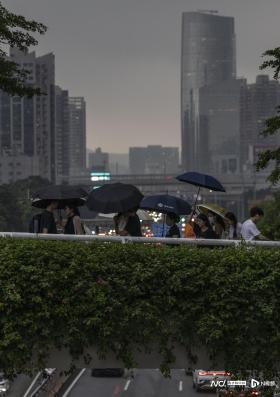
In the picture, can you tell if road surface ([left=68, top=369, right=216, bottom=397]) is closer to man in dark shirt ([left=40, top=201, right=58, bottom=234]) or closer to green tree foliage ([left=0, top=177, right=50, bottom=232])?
man in dark shirt ([left=40, top=201, right=58, bottom=234])

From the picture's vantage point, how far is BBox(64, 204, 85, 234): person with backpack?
13836mm

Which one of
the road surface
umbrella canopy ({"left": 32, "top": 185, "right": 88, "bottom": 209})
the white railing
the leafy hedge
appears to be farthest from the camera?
the road surface

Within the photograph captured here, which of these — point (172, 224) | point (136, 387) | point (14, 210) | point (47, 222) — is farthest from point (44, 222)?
point (14, 210)

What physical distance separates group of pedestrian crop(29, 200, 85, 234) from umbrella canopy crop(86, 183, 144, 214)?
0.34m

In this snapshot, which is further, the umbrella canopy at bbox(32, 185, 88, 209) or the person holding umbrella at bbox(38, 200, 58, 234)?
the umbrella canopy at bbox(32, 185, 88, 209)

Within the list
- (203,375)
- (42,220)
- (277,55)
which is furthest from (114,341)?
(203,375)

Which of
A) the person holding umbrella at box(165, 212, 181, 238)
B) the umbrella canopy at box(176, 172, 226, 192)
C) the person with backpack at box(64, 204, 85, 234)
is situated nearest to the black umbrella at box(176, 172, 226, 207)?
the umbrella canopy at box(176, 172, 226, 192)

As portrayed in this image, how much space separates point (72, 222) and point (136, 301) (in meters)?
3.31

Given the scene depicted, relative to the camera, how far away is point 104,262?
1097 cm

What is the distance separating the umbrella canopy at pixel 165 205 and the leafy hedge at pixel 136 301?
4.03 m

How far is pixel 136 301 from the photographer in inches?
431

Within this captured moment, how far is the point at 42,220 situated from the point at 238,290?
3.80 m

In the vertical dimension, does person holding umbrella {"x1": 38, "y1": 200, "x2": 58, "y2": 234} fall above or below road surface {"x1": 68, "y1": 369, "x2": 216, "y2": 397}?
above

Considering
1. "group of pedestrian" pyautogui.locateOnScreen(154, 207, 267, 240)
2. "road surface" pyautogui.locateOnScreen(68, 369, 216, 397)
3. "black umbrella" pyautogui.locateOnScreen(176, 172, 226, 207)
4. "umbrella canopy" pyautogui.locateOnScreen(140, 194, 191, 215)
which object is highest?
"black umbrella" pyautogui.locateOnScreen(176, 172, 226, 207)
